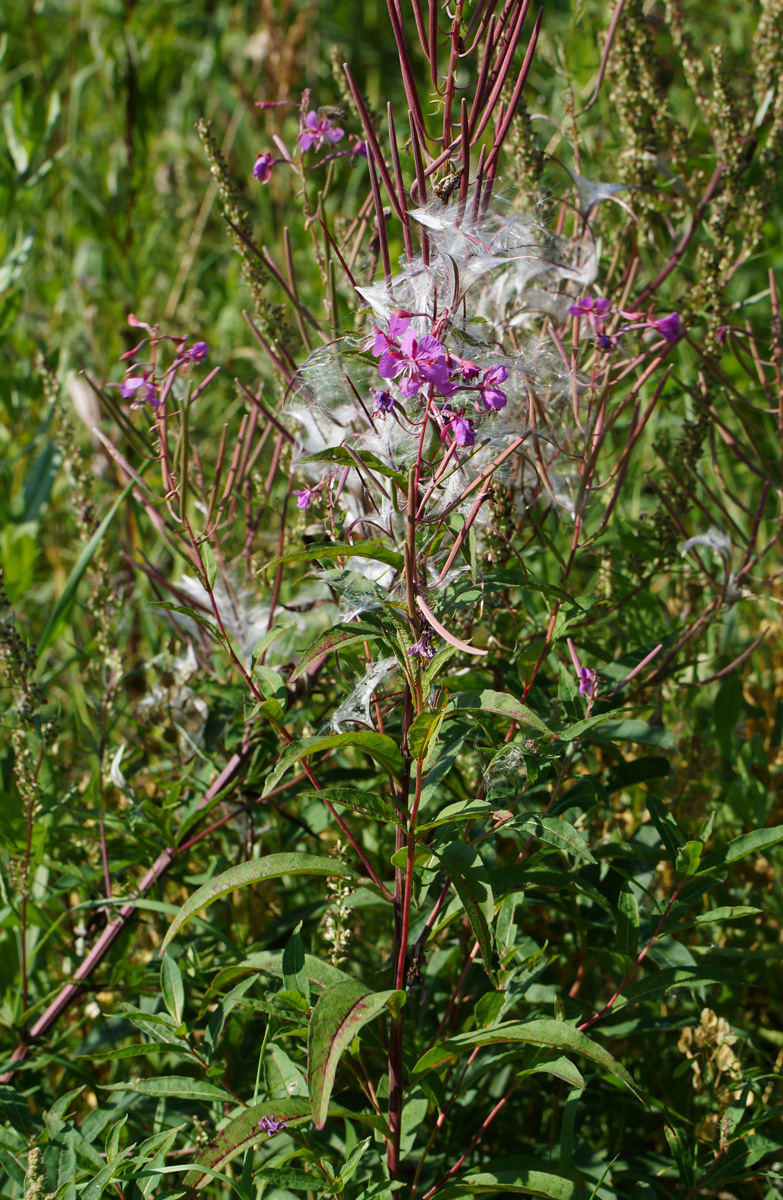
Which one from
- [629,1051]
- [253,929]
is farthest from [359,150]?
[629,1051]

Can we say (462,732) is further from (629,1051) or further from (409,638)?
(629,1051)

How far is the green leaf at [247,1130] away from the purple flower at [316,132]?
1.09 metres

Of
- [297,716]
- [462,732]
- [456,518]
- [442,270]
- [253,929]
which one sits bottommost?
[253,929]

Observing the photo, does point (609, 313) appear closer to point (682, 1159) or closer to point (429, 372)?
point (429, 372)

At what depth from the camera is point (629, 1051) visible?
138 centimetres

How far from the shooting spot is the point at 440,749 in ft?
3.20

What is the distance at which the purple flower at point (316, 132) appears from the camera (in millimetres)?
1251

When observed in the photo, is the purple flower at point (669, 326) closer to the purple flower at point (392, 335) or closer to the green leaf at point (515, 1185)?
the purple flower at point (392, 335)

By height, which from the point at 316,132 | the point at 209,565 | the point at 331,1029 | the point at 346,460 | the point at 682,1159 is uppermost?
the point at 316,132

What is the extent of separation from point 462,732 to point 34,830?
672 millimetres

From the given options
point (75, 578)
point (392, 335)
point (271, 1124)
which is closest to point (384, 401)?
point (392, 335)

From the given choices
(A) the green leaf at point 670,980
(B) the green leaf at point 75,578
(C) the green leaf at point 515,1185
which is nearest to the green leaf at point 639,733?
(A) the green leaf at point 670,980

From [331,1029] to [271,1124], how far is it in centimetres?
17

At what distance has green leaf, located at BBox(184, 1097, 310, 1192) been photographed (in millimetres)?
892
